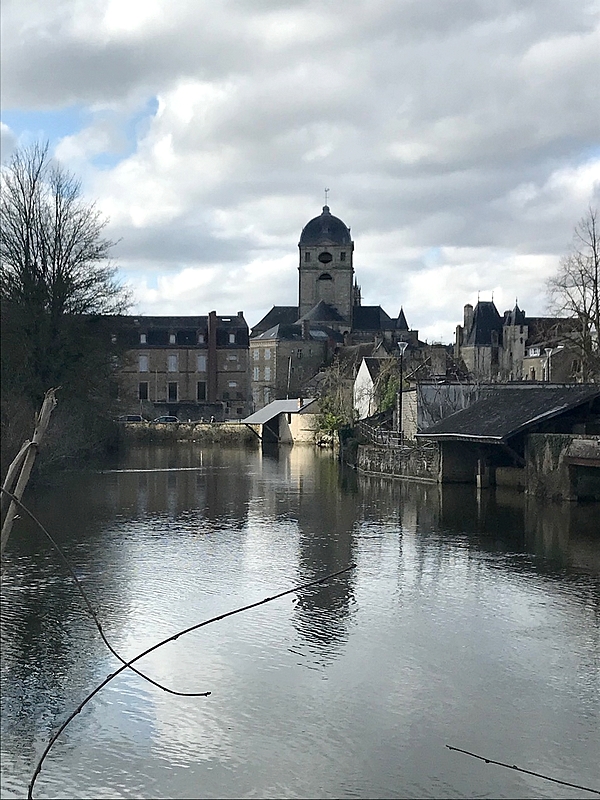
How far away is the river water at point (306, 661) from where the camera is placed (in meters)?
7.21

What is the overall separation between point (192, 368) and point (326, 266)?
2259 cm

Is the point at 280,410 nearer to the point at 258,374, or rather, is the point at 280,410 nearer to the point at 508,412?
the point at 258,374

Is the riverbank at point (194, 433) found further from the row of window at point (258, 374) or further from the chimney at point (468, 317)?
the chimney at point (468, 317)

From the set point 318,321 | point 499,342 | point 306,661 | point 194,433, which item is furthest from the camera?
point 318,321

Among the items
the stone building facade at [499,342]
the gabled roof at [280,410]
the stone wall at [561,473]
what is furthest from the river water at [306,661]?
the stone building facade at [499,342]

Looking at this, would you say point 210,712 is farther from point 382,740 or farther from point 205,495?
point 205,495

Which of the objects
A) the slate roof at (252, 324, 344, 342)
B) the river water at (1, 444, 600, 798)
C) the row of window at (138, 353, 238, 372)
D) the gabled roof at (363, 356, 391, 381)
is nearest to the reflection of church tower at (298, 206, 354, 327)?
the slate roof at (252, 324, 344, 342)

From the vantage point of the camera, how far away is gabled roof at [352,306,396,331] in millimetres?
85256

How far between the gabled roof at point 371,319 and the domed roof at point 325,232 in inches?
251

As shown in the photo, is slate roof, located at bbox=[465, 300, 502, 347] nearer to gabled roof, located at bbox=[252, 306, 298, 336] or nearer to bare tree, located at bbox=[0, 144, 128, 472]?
gabled roof, located at bbox=[252, 306, 298, 336]

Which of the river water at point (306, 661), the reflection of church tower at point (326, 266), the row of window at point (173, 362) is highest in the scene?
the reflection of church tower at point (326, 266)

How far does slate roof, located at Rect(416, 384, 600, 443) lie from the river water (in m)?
5.09

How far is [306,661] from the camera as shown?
32.1ft

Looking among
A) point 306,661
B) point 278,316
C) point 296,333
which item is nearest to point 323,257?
point 278,316
